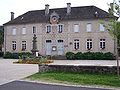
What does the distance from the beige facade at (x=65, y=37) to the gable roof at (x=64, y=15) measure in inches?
25.1

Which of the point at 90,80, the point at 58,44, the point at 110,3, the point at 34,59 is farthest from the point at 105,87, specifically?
the point at 58,44

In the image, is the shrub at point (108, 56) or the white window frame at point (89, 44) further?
the white window frame at point (89, 44)

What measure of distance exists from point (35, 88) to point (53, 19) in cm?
3202

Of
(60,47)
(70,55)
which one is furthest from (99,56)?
(60,47)

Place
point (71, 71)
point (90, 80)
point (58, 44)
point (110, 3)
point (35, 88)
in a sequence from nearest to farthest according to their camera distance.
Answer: point (35, 88)
point (90, 80)
point (110, 3)
point (71, 71)
point (58, 44)

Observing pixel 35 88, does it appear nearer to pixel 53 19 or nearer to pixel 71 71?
pixel 71 71

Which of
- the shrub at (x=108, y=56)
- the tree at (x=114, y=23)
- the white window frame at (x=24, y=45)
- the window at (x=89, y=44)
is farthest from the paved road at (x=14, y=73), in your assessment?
the white window frame at (x=24, y=45)

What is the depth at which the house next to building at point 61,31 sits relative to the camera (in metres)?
39.0

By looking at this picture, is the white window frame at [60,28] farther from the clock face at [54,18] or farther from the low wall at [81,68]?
the low wall at [81,68]

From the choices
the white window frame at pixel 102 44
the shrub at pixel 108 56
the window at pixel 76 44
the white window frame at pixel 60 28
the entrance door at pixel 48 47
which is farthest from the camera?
the entrance door at pixel 48 47

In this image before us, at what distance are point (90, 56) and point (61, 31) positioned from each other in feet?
22.9

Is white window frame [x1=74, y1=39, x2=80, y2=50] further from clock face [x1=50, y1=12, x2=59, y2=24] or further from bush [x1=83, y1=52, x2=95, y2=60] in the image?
clock face [x1=50, y1=12, x2=59, y2=24]

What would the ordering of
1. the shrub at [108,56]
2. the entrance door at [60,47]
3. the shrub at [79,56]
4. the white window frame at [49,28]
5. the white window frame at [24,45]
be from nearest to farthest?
1. the shrub at [108,56]
2. the shrub at [79,56]
3. the entrance door at [60,47]
4. the white window frame at [49,28]
5. the white window frame at [24,45]

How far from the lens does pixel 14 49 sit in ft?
147
